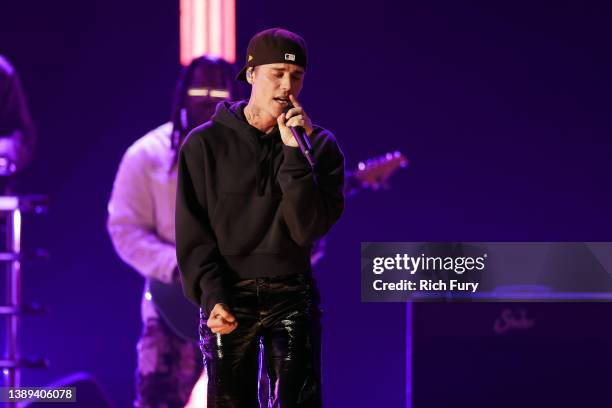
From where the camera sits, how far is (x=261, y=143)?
2537 mm

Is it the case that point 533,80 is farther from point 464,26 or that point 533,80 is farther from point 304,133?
point 304,133

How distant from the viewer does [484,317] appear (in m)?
3.59

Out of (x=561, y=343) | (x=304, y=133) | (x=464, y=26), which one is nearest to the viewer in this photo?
(x=304, y=133)

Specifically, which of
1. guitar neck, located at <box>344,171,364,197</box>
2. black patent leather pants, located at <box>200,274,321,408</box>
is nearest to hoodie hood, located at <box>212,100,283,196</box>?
black patent leather pants, located at <box>200,274,321,408</box>

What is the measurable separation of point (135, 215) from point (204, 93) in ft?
1.99

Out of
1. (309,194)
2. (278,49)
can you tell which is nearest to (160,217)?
(278,49)

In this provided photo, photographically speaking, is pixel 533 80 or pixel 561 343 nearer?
pixel 561 343

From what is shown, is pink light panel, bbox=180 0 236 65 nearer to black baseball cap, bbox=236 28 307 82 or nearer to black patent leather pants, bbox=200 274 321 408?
black baseball cap, bbox=236 28 307 82

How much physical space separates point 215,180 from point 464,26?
7.78 ft

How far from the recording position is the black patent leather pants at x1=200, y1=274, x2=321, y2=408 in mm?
2381

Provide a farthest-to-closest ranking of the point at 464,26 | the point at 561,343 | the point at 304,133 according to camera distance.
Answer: the point at 464,26 → the point at 561,343 → the point at 304,133

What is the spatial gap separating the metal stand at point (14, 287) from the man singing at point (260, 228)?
76.5 inches

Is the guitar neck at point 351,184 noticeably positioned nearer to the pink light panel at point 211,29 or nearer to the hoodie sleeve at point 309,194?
the pink light panel at point 211,29

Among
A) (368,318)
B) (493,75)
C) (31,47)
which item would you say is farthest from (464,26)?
(31,47)
